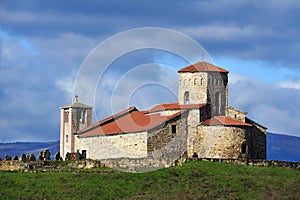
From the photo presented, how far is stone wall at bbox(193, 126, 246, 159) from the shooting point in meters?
69.1

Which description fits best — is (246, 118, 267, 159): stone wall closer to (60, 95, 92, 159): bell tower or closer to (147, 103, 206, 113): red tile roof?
(147, 103, 206, 113): red tile roof

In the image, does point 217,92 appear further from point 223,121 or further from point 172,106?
point 223,121

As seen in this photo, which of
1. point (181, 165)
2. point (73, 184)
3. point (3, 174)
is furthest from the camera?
point (181, 165)

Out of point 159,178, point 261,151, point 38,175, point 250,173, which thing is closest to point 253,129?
point 261,151

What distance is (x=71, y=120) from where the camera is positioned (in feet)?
291

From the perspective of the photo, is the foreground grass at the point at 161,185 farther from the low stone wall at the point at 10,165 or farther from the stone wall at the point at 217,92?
the stone wall at the point at 217,92

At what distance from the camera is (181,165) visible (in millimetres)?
63656

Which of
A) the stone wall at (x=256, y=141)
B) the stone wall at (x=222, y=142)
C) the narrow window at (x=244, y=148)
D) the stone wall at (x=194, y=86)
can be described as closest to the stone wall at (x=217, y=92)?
the stone wall at (x=194, y=86)

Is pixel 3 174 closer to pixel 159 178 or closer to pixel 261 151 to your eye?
pixel 159 178

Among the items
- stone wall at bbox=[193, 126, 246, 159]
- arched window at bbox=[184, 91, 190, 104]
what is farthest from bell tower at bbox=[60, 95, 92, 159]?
stone wall at bbox=[193, 126, 246, 159]

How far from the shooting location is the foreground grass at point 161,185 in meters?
53.5

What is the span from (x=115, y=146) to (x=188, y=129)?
24.2 ft

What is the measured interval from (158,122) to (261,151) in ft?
36.1

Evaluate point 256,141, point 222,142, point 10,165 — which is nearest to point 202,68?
point 256,141
